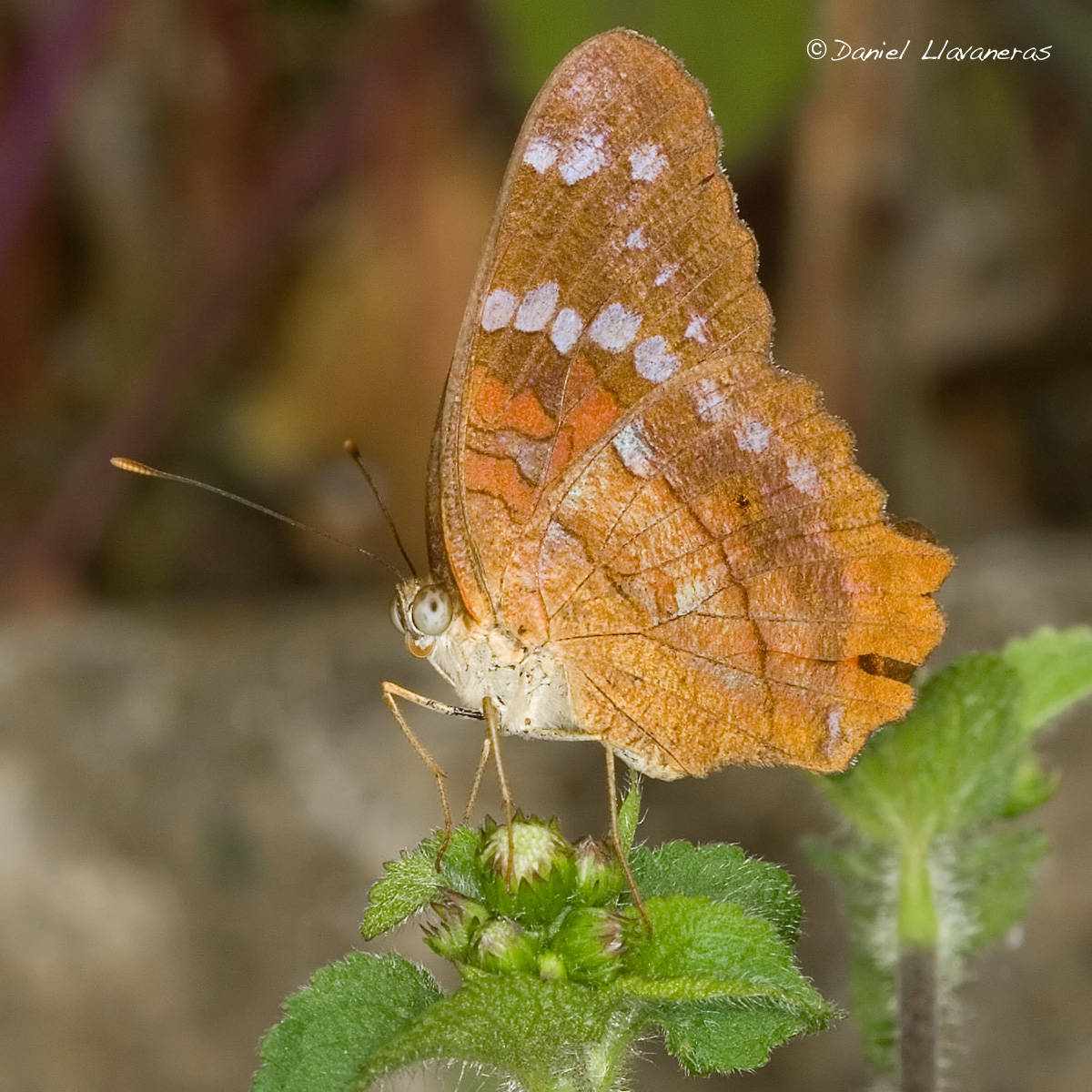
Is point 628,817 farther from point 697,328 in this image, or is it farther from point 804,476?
point 697,328

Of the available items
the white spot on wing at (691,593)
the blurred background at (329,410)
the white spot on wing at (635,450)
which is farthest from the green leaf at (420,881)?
the blurred background at (329,410)

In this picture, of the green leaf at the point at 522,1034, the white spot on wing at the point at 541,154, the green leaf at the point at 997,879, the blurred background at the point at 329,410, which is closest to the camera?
the green leaf at the point at 522,1034

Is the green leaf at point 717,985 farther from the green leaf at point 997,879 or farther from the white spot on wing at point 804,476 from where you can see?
the green leaf at point 997,879

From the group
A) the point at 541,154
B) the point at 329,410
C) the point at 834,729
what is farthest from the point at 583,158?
the point at 329,410

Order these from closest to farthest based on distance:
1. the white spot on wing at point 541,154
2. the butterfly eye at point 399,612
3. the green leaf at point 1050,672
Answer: the white spot on wing at point 541,154, the butterfly eye at point 399,612, the green leaf at point 1050,672

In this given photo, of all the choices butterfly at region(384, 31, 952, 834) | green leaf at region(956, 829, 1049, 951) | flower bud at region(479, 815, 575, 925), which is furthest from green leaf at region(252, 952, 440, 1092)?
green leaf at region(956, 829, 1049, 951)
